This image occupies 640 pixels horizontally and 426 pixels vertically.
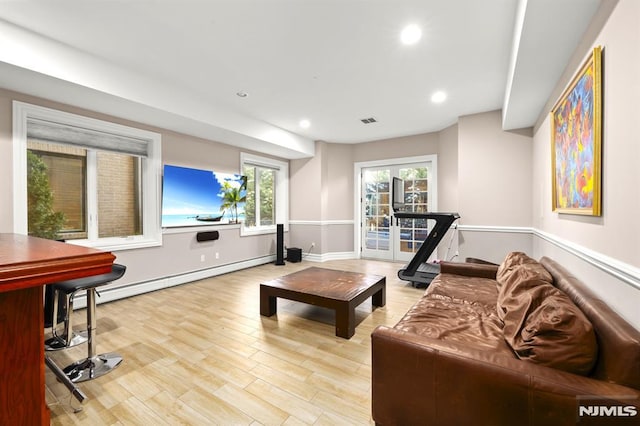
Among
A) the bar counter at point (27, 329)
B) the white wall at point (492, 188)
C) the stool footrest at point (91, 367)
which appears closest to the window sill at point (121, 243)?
Result: the stool footrest at point (91, 367)

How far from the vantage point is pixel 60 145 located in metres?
3.23

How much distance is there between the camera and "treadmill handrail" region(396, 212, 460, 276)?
3.82m

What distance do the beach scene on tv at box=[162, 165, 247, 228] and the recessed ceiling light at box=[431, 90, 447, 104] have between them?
3.47 m

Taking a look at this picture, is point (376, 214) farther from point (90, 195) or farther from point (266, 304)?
point (90, 195)

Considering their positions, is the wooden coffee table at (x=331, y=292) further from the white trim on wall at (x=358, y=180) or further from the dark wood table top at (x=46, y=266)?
the white trim on wall at (x=358, y=180)

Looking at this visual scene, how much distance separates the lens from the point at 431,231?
407 cm

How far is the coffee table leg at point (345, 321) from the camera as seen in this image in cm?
250

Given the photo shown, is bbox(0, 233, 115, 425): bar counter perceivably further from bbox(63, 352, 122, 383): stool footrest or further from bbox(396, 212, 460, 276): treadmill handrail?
bbox(396, 212, 460, 276): treadmill handrail

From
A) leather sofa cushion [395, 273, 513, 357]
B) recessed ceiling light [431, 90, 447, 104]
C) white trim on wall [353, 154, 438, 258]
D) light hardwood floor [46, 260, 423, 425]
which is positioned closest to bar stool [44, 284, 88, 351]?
light hardwood floor [46, 260, 423, 425]

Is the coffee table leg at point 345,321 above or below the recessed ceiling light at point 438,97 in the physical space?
below

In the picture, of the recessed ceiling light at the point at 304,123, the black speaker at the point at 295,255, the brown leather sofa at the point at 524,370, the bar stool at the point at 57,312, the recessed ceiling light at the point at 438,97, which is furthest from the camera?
the black speaker at the point at 295,255

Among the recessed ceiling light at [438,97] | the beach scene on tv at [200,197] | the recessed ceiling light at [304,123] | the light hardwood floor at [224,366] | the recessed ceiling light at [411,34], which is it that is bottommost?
the light hardwood floor at [224,366]

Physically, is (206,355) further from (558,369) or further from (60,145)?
(60,145)

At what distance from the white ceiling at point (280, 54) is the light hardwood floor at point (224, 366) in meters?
2.44
